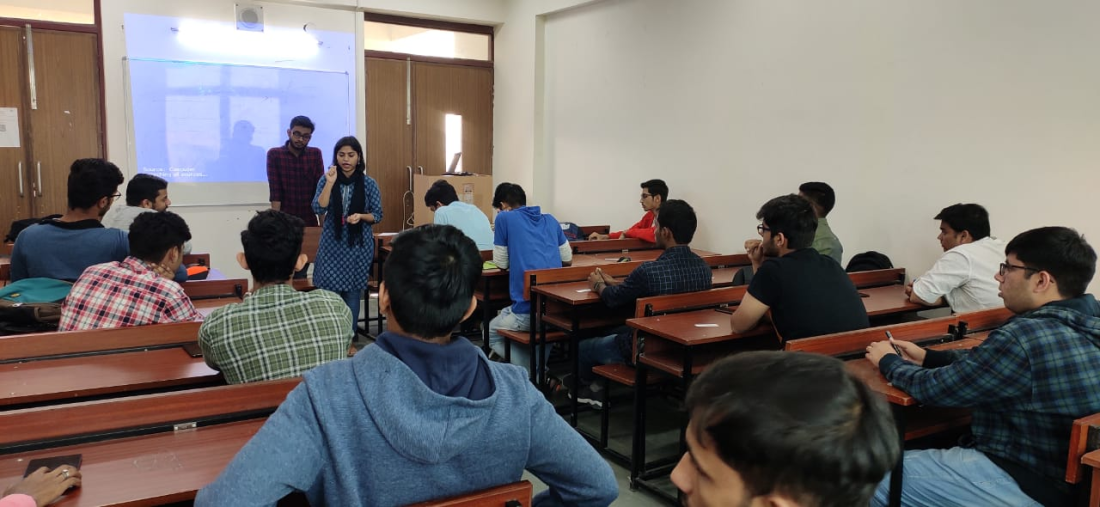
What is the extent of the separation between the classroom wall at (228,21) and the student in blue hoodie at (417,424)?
642 centimetres

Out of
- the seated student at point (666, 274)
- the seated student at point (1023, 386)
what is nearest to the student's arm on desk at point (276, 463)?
the seated student at point (1023, 386)

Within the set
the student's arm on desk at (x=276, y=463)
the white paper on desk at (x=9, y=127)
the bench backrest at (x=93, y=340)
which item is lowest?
the bench backrest at (x=93, y=340)

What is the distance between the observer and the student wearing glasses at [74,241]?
3.12 metres

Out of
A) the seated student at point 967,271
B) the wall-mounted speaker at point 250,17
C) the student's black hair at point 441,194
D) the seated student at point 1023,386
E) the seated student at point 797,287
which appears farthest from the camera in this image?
the wall-mounted speaker at point 250,17

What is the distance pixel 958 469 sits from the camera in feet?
6.70

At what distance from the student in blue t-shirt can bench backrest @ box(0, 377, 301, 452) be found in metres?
2.40

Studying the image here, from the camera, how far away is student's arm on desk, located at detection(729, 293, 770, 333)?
Answer: 111 inches

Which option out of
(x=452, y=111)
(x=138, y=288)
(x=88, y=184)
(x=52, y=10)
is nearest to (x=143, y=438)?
(x=138, y=288)

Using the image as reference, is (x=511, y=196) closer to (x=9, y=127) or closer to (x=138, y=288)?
(x=138, y=288)

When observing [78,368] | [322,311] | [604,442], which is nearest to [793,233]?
[604,442]

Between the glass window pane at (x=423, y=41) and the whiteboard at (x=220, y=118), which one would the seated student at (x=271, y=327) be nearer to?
the whiteboard at (x=220, y=118)

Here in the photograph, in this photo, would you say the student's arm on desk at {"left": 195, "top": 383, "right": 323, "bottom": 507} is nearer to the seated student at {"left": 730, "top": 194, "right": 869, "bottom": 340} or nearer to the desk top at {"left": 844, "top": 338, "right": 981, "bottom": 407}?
the desk top at {"left": 844, "top": 338, "right": 981, "bottom": 407}

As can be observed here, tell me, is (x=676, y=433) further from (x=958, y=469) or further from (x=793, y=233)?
(x=958, y=469)

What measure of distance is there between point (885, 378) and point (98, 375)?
231 centimetres
